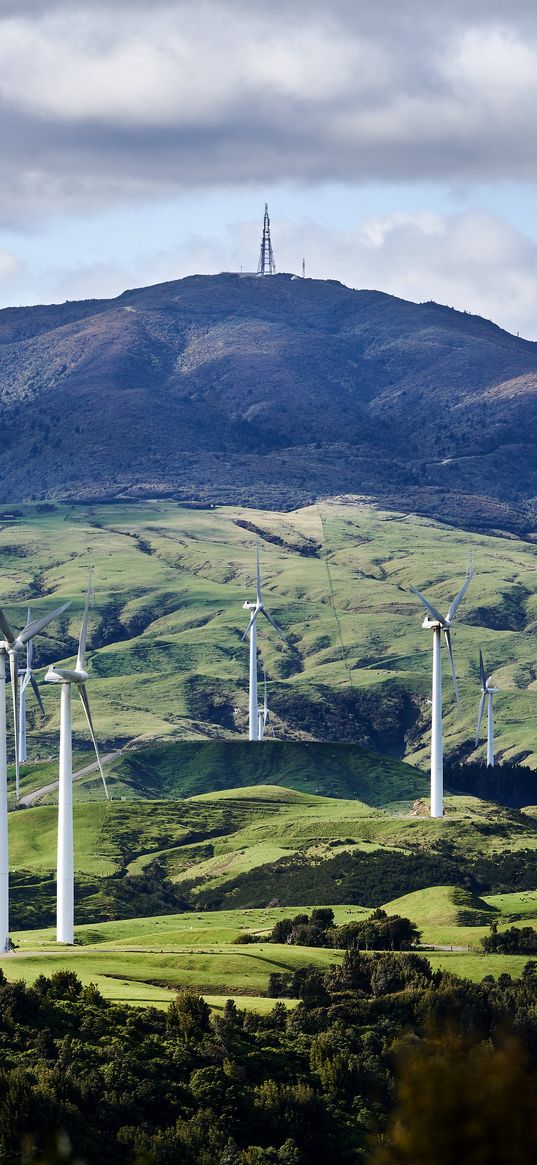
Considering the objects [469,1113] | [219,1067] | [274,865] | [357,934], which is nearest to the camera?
[469,1113]

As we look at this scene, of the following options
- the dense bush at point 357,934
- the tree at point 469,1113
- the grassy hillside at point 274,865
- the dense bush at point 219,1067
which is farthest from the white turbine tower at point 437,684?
the tree at point 469,1113

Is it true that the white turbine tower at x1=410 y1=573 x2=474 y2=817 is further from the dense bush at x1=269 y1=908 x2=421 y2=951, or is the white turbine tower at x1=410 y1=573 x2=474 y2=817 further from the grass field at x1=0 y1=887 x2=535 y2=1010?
the dense bush at x1=269 y1=908 x2=421 y2=951

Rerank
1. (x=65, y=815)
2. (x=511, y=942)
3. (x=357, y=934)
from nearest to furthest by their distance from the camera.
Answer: (x=65, y=815) → (x=511, y=942) → (x=357, y=934)

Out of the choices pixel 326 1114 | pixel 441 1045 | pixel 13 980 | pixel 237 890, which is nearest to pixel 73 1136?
pixel 326 1114

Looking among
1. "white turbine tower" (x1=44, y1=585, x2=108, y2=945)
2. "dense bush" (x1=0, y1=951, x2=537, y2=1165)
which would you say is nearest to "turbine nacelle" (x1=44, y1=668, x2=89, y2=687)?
"white turbine tower" (x1=44, y1=585, x2=108, y2=945)

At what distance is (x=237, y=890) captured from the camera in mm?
169375

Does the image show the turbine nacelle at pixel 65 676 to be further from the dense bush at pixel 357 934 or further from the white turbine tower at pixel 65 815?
the dense bush at pixel 357 934

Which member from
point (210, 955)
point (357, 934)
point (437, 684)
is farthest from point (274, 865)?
point (210, 955)

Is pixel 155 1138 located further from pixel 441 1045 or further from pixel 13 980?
pixel 441 1045

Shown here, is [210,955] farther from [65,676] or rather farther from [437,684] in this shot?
[437,684]

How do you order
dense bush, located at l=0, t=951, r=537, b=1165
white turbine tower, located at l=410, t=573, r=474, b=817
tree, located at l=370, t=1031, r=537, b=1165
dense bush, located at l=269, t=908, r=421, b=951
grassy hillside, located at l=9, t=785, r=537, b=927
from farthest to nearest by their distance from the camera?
grassy hillside, located at l=9, t=785, r=537, b=927, white turbine tower, located at l=410, t=573, r=474, b=817, dense bush, located at l=269, t=908, r=421, b=951, dense bush, located at l=0, t=951, r=537, b=1165, tree, located at l=370, t=1031, r=537, b=1165

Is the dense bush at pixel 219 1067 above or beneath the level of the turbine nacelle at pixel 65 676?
beneath

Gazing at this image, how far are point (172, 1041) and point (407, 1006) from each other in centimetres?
1839

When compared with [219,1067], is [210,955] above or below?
above
